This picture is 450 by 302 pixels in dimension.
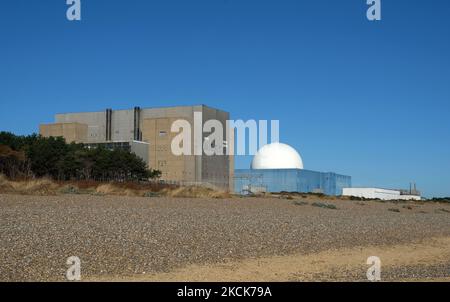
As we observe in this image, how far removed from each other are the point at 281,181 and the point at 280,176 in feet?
3.11

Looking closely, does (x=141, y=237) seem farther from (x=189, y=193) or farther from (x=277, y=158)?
(x=277, y=158)

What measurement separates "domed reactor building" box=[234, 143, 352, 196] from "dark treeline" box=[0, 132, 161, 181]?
31.9 metres

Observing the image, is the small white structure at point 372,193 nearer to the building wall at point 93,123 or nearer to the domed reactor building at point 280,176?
the domed reactor building at point 280,176

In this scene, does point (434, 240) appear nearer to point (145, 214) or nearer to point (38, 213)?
point (145, 214)

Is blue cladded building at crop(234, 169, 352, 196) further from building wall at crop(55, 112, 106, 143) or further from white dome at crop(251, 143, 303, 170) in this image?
building wall at crop(55, 112, 106, 143)

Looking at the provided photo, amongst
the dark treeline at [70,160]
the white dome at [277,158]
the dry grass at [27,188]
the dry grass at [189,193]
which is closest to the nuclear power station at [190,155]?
the white dome at [277,158]

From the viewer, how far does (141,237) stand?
44.2 feet

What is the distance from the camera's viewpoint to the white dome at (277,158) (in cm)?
9816

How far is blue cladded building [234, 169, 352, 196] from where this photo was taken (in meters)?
92.9

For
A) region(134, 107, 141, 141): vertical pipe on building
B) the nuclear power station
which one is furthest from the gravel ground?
region(134, 107, 141, 141): vertical pipe on building

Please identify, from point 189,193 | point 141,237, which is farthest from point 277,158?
point 141,237

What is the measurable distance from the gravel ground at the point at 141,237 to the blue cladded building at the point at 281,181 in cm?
6877

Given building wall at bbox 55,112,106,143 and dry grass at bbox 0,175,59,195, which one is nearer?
dry grass at bbox 0,175,59,195
